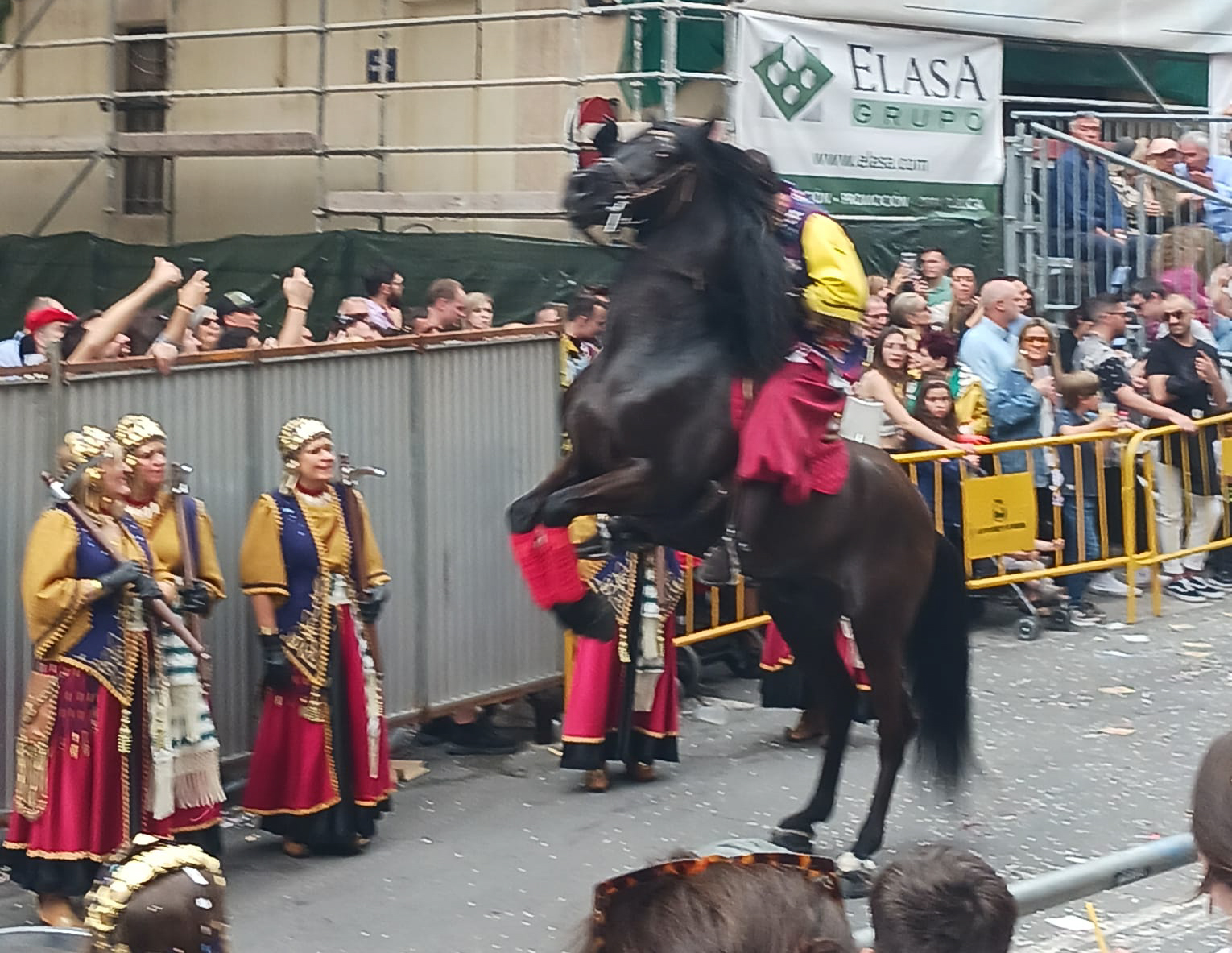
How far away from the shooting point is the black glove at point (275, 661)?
698cm

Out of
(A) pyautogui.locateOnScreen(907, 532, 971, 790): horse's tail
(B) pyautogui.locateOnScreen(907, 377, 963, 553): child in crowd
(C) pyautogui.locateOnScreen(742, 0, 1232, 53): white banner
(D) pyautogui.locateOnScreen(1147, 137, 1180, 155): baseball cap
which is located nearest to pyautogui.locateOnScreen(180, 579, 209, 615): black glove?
(A) pyautogui.locateOnScreen(907, 532, 971, 790): horse's tail

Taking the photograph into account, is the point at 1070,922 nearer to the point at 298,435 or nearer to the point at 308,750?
the point at 308,750

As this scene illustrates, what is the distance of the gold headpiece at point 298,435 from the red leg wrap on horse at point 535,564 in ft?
3.79

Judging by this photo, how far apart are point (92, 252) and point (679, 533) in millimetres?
10061

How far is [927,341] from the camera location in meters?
11.1

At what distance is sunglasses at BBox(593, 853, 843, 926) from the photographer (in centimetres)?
225

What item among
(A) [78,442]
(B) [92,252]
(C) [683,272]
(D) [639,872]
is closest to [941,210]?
(B) [92,252]

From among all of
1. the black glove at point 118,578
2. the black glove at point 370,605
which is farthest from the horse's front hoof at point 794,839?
the black glove at point 118,578

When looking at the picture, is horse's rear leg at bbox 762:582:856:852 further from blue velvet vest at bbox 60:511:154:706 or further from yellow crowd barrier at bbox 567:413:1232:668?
yellow crowd barrier at bbox 567:413:1232:668

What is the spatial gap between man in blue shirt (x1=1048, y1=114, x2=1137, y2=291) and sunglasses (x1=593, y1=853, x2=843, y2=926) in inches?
475

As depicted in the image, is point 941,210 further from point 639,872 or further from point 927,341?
point 639,872

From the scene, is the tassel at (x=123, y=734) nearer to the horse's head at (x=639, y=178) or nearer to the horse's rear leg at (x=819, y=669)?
the horse's head at (x=639, y=178)

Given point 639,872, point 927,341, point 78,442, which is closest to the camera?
point 639,872

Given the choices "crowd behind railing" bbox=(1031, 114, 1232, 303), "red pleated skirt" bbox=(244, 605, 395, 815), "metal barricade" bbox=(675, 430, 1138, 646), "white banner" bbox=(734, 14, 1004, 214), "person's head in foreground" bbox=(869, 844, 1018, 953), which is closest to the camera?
"person's head in foreground" bbox=(869, 844, 1018, 953)
